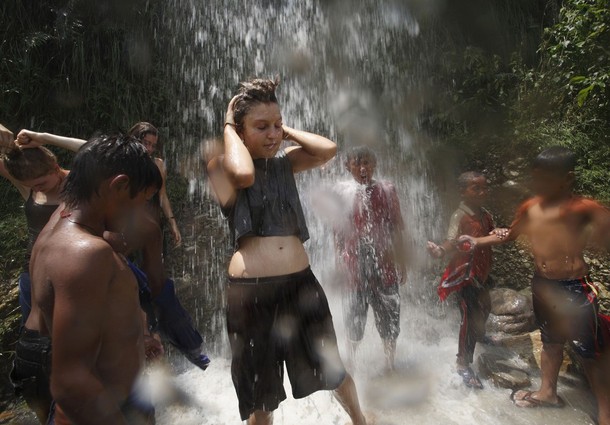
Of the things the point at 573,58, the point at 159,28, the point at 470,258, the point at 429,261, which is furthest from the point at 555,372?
the point at 159,28

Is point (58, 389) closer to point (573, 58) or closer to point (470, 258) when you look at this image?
point (470, 258)

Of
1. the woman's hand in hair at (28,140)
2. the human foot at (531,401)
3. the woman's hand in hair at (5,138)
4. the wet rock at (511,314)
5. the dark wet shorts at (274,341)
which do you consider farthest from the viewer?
the wet rock at (511,314)

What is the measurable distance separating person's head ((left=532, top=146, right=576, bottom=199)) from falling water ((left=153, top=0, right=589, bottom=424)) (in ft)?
7.98

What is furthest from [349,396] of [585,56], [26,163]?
[585,56]

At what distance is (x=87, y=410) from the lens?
1154mm

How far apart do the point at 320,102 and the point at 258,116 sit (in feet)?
19.1

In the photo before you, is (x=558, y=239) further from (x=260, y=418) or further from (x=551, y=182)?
(x=260, y=418)

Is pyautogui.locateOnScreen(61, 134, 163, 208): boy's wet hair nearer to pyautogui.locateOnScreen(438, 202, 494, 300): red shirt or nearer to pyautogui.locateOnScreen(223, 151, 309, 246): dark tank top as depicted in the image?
pyautogui.locateOnScreen(223, 151, 309, 246): dark tank top

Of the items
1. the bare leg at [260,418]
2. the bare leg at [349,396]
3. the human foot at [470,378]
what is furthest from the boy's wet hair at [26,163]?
the human foot at [470,378]

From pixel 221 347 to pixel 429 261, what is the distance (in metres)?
3.44

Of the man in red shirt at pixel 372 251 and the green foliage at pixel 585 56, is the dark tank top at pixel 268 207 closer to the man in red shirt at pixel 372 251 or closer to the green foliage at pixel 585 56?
the man in red shirt at pixel 372 251

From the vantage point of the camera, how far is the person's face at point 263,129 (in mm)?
2051

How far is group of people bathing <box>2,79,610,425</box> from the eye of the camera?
1.23 m

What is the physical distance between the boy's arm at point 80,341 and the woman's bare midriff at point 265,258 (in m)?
0.86
